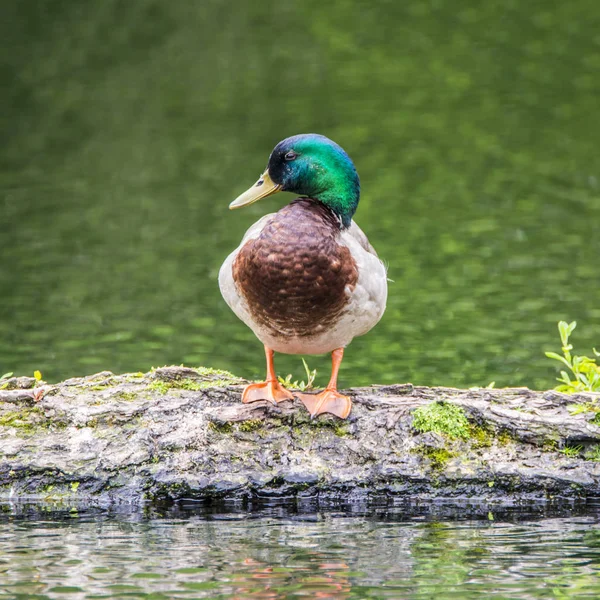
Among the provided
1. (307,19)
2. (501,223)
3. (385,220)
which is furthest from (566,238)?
(307,19)

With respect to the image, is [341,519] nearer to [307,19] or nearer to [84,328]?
[84,328]

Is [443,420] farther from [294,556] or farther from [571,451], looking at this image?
[294,556]

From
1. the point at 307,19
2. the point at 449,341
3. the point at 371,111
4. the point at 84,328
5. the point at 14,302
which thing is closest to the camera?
the point at 449,341

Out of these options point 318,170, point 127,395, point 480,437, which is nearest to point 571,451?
point 480,437

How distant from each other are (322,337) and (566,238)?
8.47m

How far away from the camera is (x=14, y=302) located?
12781 millimetres

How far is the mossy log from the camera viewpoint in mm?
5934

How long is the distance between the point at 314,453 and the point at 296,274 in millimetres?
864

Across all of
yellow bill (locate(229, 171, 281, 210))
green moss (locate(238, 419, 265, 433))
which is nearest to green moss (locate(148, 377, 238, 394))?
Answer: green moss (locate(238, 419, 265, 433))

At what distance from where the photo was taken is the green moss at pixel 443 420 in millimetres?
5988

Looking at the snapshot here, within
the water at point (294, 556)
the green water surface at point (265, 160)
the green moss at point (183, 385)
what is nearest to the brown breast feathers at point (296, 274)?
the green moss at point (183, 385)

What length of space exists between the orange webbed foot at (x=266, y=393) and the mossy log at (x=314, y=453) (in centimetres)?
6

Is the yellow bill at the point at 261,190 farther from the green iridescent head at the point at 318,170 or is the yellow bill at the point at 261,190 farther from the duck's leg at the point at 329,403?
the duck's leg at the point at 329,403

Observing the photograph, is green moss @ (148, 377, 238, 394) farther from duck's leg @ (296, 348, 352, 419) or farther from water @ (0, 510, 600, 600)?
water @ (0, 510, 600, 600)
